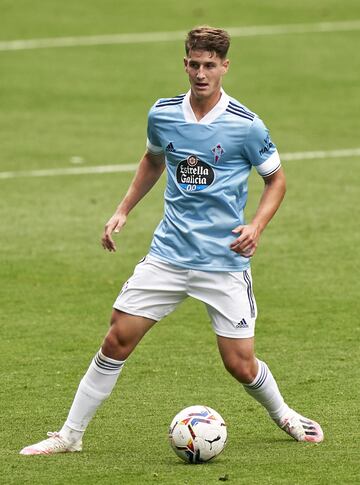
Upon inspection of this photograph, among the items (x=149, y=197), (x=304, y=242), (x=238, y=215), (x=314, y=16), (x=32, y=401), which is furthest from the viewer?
(x=314, y=16)

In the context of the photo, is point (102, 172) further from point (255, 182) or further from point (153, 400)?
point (153, 400)

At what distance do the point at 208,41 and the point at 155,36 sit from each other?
1968cm

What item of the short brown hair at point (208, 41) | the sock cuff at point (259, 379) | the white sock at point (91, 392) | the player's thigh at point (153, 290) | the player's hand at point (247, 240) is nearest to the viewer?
the player's hand at point (247, 240)

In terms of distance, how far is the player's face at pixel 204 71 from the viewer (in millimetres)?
8461

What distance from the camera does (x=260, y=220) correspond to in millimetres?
8430

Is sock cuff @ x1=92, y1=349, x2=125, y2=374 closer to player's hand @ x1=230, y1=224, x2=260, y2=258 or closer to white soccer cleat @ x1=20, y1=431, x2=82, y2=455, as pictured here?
white soccer cleat @ x1=20, y1=431, x2=82, y2=455

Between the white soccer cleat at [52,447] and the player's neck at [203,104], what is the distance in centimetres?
223

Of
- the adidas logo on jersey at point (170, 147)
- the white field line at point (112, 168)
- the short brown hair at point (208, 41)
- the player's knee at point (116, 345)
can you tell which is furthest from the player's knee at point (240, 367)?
the white field line at point (112, 168)

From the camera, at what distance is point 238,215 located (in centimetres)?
866

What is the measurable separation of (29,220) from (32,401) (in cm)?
626

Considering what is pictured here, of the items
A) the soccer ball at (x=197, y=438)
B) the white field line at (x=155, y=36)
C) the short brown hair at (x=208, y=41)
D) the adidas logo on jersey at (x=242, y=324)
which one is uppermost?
the short brown hair at (x=208, y=41)

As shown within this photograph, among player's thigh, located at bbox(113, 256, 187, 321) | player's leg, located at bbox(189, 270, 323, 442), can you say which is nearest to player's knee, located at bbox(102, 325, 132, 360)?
player's thigh, located at bbox(113, 256, 187, 321)

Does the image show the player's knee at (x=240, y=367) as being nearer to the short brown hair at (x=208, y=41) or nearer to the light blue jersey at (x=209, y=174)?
the light blue jersey at (x=209, y=174)

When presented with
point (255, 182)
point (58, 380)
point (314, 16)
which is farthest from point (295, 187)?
point (314, 16)
